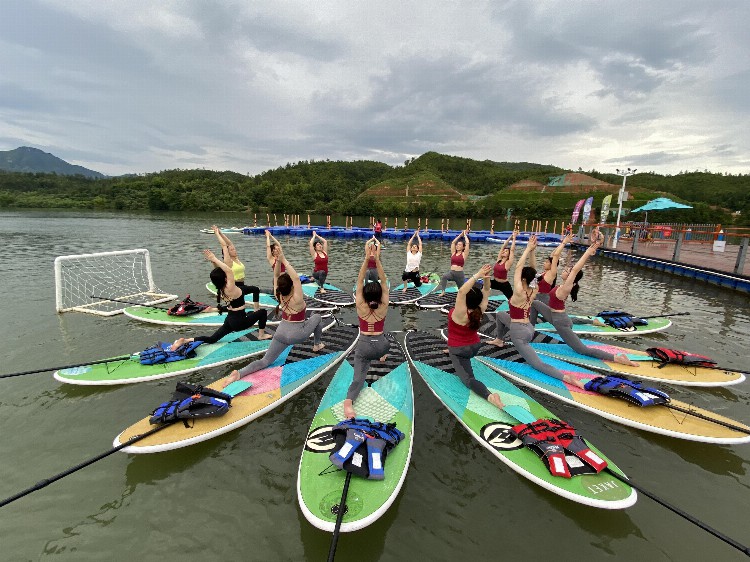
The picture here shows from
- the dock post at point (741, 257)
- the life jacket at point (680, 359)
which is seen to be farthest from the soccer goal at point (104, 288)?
the dock post at point (741, 257)

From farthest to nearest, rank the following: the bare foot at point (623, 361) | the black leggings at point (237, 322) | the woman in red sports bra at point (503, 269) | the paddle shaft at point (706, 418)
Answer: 1. the woman in red sports bra at point (503, 269)
2. the bare foot at point (623, 361)
3. the black leggings at point (237, 322)
4. the paddle shaft at point (706, 418)

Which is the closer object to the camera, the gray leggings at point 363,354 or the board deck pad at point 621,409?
the board deck pad at point 621,409

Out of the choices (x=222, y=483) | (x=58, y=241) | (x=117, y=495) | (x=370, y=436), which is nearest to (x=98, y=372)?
(x=117, y=495)

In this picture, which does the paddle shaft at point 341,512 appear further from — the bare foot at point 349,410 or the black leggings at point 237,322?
the black leggings at point 237,322

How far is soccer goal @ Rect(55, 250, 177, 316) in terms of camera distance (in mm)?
12852

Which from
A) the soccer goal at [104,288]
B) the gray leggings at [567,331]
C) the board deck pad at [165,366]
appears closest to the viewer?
the board deck pad at [165,366]

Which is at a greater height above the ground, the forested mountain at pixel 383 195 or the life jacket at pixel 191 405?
the forested mountain at pixel 383 195

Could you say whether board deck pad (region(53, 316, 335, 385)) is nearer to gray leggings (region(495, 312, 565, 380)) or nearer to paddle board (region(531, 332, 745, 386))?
gray leggings (region(495, 312, 565, 380))

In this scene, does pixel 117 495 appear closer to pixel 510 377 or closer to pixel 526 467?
pixel 526 467

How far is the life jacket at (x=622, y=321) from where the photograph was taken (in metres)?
11.7

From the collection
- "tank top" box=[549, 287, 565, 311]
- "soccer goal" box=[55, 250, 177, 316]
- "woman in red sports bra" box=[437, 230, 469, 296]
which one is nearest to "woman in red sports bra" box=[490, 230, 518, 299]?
"woman in red sports bra" box=[437, 230, 469, 296]

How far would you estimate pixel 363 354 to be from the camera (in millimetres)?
6559

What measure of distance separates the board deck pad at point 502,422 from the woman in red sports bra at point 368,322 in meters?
1.88

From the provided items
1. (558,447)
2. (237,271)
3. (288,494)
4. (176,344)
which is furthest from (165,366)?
(558,447)
